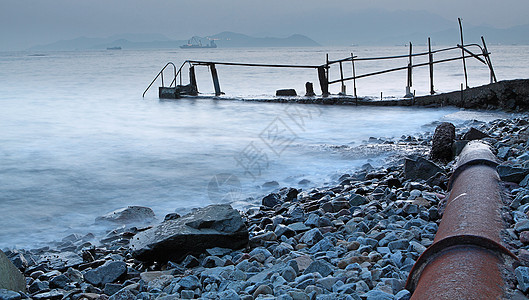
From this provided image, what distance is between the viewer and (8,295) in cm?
308

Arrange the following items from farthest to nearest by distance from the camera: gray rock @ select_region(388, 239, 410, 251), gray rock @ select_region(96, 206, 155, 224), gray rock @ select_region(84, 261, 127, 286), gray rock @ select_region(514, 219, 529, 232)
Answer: gray rock @ select_region(96, 206, 155, 224) → gray rock @ select_region(84, 261, 127, 286) → gray rock @ select_region(388, 239, 410, 251) → gray rock @ select_region(514, 219, 529, 232)

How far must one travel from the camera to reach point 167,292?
10.6 feet

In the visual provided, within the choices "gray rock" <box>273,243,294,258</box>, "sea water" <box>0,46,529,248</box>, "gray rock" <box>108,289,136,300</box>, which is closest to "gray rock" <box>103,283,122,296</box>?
"gray rock" <box>108,289,136,300</box>

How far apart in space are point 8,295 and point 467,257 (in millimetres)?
2785

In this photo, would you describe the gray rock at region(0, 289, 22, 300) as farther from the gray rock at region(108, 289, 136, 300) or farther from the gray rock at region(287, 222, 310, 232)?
the gray rock at region(287, 222, 310, 232)

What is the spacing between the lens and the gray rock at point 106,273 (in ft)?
12.2

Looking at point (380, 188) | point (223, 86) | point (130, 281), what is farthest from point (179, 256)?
point (223, 86)

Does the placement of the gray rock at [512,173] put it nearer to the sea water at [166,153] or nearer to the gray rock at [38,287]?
the sea water at [166,153]

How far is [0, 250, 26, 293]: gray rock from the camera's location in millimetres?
3193

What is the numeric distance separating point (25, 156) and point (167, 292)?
26.5 feet

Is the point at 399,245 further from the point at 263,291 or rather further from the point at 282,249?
the point at 263,291

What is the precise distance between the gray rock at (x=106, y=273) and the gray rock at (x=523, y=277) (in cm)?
284

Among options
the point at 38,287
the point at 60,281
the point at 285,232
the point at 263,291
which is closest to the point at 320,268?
the point at 263,291

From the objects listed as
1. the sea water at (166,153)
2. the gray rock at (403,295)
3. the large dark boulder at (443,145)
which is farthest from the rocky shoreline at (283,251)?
the sea water at (166,153)
